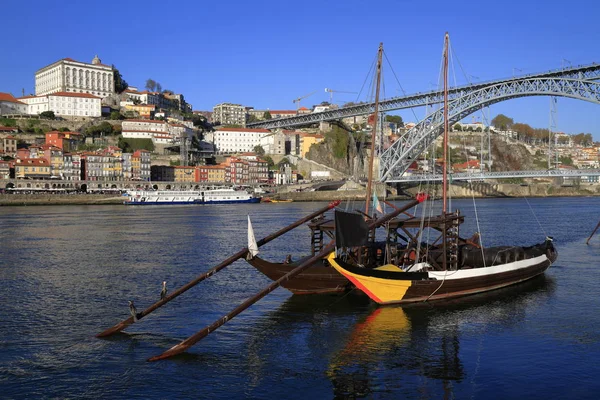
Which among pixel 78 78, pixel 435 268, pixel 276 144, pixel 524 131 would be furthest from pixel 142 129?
pixel 524 131

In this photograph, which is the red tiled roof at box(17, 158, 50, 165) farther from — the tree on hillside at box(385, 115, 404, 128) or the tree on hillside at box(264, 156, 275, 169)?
the tree on hillside at box(385, 115, 404, 128)

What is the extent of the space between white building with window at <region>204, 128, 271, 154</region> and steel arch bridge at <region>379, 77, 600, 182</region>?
31.4 metres

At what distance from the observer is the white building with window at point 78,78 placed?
280 feet

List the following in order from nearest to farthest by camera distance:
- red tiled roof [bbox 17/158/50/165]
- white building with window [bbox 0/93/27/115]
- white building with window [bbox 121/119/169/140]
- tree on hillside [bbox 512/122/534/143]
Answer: red tiled roof [bbox 17/158/50/165] < white building with window [bbox 121/119/169/140] < white building with window [bbox 0/93/27/115] < tree on hillside [bbox 512/122/534/143]

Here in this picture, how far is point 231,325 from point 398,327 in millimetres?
2919

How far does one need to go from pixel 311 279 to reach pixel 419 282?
230 cm

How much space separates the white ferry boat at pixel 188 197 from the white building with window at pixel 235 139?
82.1 ft

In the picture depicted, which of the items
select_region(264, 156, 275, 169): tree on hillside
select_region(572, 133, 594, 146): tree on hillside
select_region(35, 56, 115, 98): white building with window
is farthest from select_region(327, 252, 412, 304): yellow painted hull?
select_region(572, 133, 594, 146): tree on hillside

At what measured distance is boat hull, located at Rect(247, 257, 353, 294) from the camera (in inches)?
506

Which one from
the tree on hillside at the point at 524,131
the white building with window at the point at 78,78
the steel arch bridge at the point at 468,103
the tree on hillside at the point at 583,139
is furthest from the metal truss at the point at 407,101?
the tree on hillside at the point at 583,139

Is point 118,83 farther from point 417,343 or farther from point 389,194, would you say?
point 417,343

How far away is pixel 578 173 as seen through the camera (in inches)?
1960

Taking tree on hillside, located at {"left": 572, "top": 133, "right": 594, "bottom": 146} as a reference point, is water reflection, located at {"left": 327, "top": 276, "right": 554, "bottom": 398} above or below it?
below

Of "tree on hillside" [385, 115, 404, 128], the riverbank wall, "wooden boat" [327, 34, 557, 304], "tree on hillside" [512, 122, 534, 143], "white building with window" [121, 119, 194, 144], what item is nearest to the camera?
"wooden boat" [327, 34, 557, 304]
